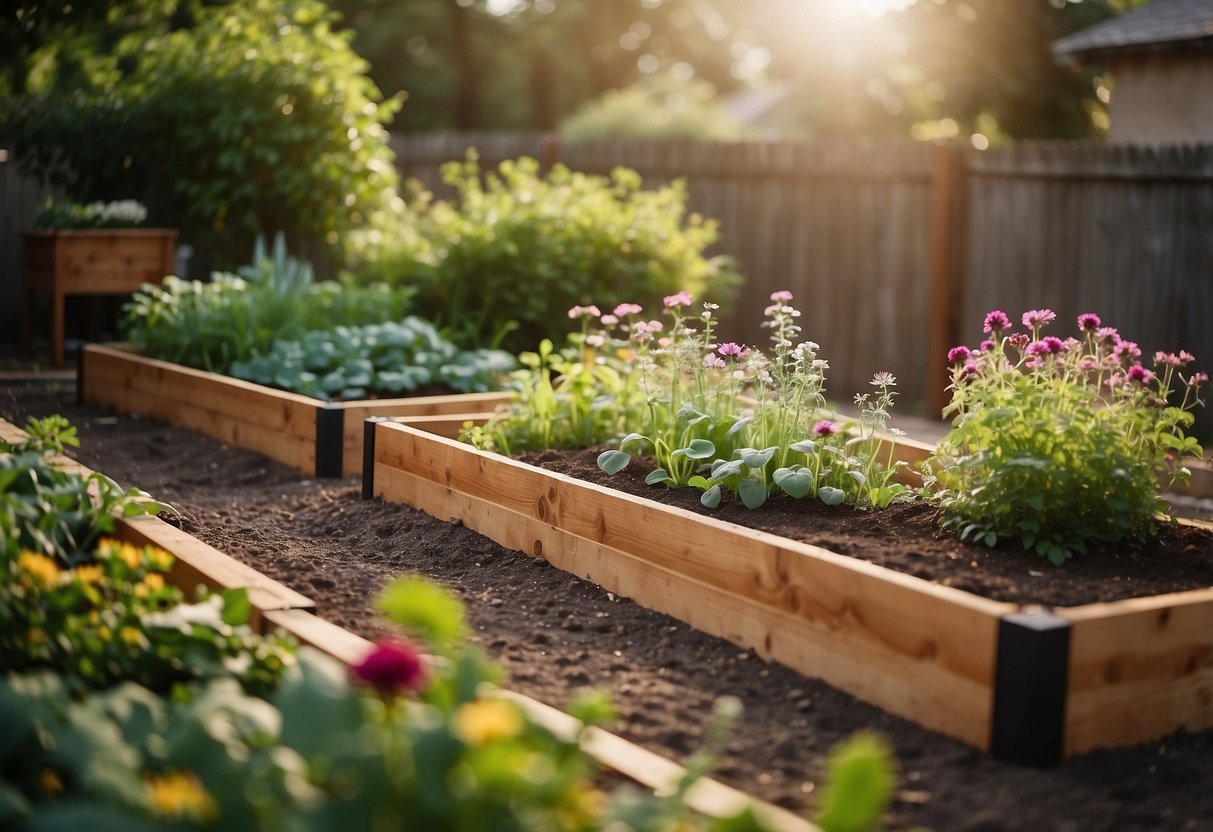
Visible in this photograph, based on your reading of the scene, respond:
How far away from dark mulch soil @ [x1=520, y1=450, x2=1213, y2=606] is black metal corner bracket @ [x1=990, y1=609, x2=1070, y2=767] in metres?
0.36

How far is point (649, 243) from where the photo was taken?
26.9 ft

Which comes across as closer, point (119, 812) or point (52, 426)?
point (119, 812)

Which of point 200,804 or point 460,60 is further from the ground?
point 460,60

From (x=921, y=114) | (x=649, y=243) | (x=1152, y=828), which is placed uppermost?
(x=921, y=114)

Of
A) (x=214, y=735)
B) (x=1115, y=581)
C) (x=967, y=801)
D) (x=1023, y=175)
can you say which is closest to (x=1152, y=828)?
(x=967, y=801)

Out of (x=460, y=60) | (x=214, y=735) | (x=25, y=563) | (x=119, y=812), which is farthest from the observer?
(x=460, y=60)

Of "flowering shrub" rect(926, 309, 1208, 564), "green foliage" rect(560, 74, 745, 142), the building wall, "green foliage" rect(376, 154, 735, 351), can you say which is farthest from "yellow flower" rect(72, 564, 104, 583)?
"green foliage" rect(560, 74, 745, 142)

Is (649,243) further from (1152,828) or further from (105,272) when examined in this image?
(1152,828)

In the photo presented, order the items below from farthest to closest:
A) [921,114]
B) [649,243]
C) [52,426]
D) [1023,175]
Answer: [921,114]
[1023,175]
[649,243]
[52,426]

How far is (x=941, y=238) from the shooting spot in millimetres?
9078

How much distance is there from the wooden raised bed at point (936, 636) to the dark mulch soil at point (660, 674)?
0.05 m

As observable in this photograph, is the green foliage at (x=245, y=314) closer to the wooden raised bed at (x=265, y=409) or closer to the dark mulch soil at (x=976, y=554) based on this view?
the wooden raised bed at (x=265, y=409)

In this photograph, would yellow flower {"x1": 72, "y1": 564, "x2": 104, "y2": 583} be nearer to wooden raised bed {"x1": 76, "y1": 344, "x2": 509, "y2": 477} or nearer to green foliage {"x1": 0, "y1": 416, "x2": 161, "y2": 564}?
green foliage {"x1": 0, "y1": 416, "x2": 161, "y2": 564}

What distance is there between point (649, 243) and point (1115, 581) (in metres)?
5.27
